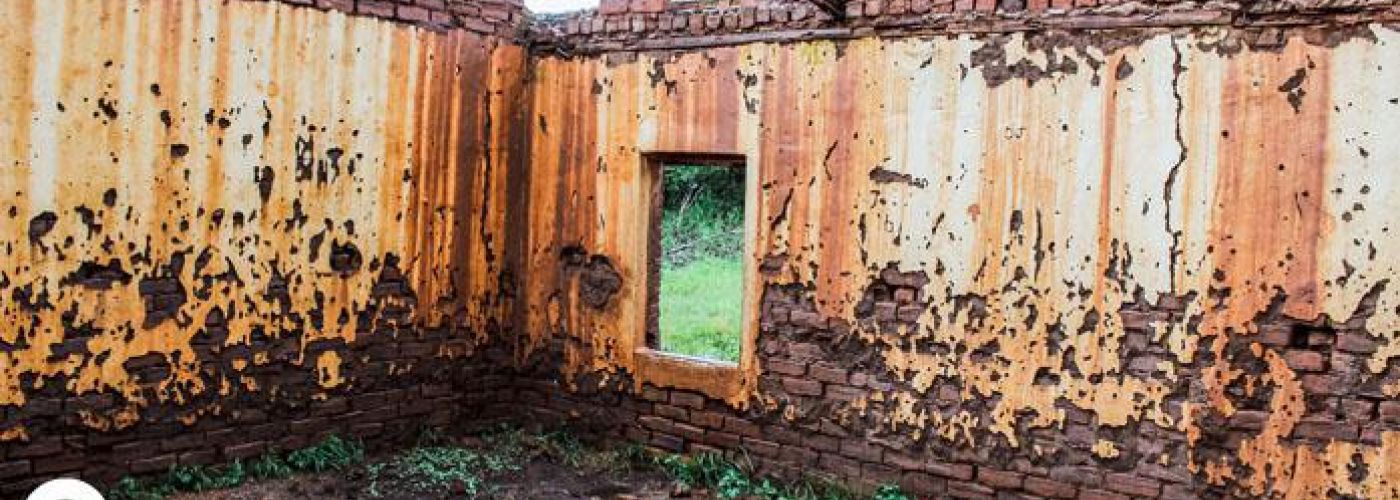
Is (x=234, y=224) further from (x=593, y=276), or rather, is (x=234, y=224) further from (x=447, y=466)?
(x=593, y=276)

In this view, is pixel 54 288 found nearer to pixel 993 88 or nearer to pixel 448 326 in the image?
pixel 448 326

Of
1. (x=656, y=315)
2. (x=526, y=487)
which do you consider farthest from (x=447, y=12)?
(x=526, y=487)

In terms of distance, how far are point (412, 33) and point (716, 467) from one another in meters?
2.80

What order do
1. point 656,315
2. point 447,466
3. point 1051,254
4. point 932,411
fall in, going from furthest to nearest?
point 656,315, point 447,466, point 932,411, point 1051,254

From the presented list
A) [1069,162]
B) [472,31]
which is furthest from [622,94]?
[1069,162]

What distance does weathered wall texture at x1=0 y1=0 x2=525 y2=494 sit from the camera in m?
4.48

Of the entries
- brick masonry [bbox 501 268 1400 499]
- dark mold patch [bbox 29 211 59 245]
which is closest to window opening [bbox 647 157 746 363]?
brick masonry [bbox 501 268 1400 499]

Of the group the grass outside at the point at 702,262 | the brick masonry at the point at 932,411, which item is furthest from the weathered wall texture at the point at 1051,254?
the grass outside at the point at 702,262

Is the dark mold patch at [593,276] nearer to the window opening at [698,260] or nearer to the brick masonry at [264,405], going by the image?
the window opening at [698,260]

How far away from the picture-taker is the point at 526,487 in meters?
5.51

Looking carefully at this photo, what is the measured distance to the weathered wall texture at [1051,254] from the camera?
13.2 ft

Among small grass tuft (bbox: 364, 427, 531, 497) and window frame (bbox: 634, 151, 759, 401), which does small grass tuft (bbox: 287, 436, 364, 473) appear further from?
window frame (bbox: 634, 151, 759, 401)

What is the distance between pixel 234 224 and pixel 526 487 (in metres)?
1.93

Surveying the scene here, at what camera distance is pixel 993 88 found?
4.69 metres
